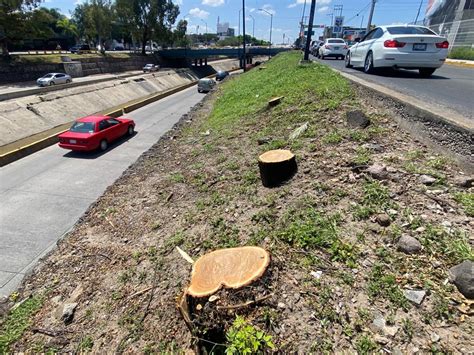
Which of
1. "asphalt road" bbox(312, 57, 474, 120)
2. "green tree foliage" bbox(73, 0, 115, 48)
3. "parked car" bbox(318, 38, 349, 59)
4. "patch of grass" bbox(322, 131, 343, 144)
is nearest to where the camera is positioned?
"patch of grass" bbox(322, 131, 343, 144)

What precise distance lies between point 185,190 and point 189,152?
9.55 ft

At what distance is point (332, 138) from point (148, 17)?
59.6 meters

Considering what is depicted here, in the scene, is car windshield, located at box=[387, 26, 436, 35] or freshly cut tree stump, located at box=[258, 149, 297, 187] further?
car windshield, located at box=[387, 26, 436, 35]

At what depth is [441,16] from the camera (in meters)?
40.9

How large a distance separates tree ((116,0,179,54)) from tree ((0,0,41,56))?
81.6 ft

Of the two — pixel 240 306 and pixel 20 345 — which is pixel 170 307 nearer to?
pixel 240 306

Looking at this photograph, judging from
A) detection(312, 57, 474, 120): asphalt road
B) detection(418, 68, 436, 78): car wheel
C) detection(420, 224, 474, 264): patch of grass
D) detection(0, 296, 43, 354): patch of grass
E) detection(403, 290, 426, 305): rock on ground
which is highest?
detection(418, 68, 436, 78): car wheel

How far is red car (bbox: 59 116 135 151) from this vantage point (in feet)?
39.0

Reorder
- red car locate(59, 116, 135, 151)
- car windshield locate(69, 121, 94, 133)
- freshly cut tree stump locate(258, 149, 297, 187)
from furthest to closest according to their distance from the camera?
car windshield locate(69, 121, 94, 133)
red car locate(59, 116, 135, 151)
freshly cut tree stump locate(258, 149, 297, 187)

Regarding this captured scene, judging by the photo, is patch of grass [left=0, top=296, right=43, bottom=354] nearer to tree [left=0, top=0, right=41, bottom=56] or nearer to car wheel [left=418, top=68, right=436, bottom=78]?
car wheel [left=418, top=68, right=436, bottom=78]

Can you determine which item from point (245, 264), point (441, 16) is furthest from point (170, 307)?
point (441, 16)

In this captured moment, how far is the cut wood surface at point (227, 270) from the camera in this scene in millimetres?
2566

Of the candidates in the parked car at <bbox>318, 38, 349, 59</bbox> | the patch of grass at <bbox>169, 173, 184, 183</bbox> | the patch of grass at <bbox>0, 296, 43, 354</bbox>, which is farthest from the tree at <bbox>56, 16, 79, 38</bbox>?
the patch of grass at <bbox>0, 296, 43, 354</bbox>

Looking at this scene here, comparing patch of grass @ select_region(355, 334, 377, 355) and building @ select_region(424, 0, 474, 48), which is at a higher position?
building @ select_region(424, 0, 474, 48)
